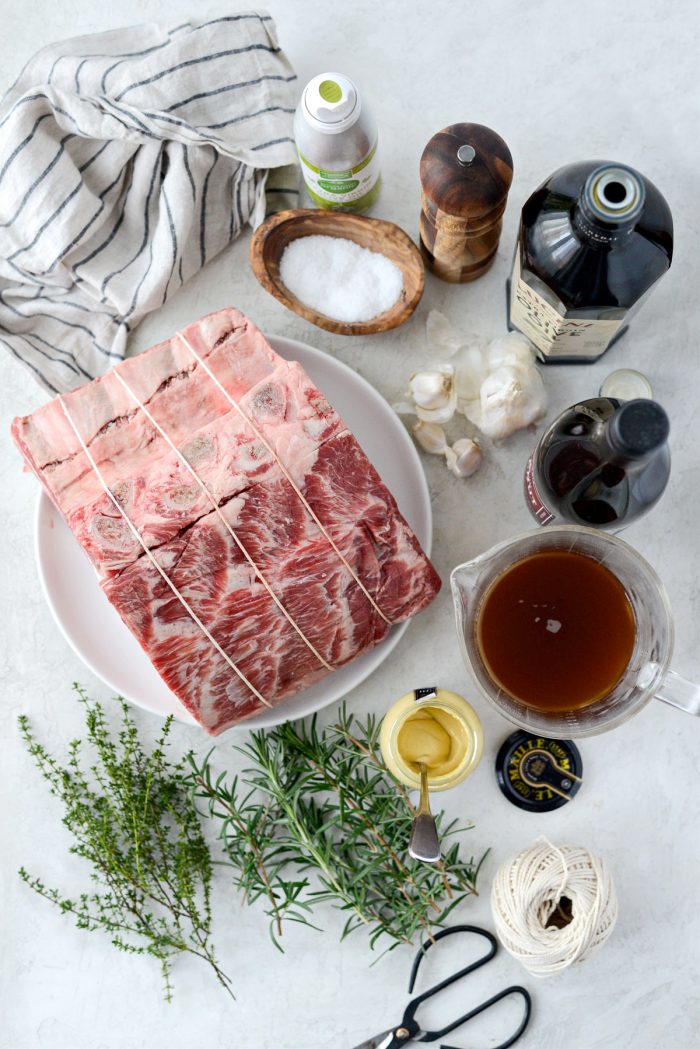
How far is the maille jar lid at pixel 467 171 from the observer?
110cm

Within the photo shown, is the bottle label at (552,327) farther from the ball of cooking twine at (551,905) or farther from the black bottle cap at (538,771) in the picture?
the ball of cooking twine at (551,905)

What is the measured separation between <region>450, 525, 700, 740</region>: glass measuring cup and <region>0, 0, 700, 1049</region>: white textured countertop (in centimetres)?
25

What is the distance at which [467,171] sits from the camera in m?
1.10

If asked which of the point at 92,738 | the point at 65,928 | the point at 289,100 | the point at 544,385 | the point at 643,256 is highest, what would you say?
the point at 289,100

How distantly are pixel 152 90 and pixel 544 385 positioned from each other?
746 mm

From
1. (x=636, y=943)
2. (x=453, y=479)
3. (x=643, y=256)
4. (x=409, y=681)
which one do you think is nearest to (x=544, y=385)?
(x=453, y=479)

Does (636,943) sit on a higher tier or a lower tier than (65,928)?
lower

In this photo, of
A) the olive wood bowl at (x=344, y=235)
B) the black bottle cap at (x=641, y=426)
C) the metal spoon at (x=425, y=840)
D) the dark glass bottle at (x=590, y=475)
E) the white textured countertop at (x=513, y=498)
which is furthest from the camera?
the white textured countertop at (x=513, y=498)

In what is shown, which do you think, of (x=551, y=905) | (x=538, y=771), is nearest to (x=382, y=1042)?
(x=551, y=905)

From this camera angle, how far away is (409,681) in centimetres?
137

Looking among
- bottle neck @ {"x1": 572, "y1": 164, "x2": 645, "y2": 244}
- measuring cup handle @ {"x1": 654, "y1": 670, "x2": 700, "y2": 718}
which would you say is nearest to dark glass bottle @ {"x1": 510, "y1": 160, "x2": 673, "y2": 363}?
bottle neck @ {"x1": 572, "y1": 164, "x2": 645, "y2": 244}

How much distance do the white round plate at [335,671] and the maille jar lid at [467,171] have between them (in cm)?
30

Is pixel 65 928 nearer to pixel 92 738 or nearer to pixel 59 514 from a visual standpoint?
pixel 92 738

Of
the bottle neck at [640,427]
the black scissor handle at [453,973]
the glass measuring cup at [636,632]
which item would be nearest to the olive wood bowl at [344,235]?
the glass measuring cup at [636,632]
